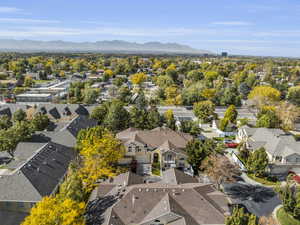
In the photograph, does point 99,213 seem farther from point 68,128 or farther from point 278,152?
point 278,152

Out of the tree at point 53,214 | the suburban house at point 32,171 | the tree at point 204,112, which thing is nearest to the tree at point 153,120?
the tree at point 204,112

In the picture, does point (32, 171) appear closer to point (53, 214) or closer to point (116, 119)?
point (53, 214)

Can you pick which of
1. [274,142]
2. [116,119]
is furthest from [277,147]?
[116,119]

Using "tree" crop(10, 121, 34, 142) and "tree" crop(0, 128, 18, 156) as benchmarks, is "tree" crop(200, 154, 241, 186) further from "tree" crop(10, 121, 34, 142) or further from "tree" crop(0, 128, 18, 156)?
"tree" crop(0, 128, 18, 156)

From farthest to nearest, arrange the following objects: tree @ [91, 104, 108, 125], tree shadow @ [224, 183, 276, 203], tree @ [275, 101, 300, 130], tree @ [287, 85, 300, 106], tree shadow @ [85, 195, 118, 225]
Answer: tree @ [287, 85, 300, 106] < tree @ [275, 101, 300, 130] < tree @ [91, 104, 108, 125] < tree shadow @ [224, 183, 276, 203] < tree shadow @ [85, 195, 118, 225]

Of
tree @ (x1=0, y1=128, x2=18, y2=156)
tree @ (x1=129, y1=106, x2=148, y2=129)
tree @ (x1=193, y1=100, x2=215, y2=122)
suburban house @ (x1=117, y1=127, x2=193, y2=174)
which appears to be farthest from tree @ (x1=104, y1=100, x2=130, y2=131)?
tree @ (x1=193, y1=100, x2=215, y2=122)
